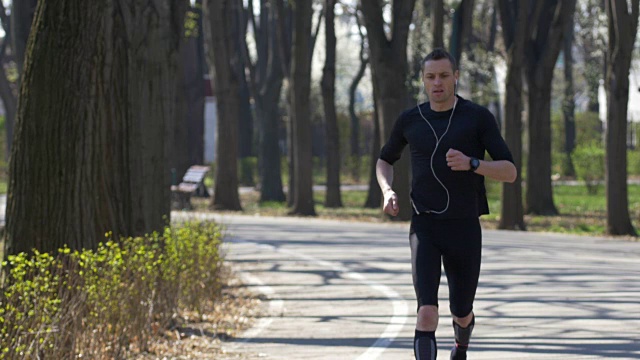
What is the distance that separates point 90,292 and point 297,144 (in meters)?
23.3

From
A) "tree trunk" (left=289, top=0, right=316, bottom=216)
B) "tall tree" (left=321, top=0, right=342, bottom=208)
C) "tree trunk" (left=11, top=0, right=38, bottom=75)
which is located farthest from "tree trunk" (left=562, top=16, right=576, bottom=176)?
"tree trunk" (left=11, top=0, right=38, bottom=75)

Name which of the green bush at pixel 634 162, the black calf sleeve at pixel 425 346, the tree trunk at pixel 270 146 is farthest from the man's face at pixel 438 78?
the green bush at pixel 634 162

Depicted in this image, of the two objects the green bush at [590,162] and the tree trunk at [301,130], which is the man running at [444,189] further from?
the green bush at [590,162]

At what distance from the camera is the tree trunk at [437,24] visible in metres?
28.0

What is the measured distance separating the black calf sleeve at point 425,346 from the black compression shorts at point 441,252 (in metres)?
0.17

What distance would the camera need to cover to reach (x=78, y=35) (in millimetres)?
11375

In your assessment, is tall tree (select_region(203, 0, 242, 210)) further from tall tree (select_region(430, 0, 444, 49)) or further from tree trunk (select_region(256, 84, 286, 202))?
tree trunk (select_region(256, 84, 286, 202))

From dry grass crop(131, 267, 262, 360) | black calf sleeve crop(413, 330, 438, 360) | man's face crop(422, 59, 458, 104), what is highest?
man's face crop(422, 59, 458, 104)

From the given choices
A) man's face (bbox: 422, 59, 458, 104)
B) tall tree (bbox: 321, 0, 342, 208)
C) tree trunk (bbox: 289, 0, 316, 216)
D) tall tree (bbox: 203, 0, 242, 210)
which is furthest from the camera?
tall tree (bbox: 321, 0, 342, 208)

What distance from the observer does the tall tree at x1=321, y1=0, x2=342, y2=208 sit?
36281mm

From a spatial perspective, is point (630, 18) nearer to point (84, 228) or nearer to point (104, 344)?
point (84, 228)

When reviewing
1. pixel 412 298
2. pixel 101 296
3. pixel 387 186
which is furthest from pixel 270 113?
pixel 387 186

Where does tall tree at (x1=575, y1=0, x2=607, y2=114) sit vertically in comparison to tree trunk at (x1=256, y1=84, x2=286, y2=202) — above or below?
above

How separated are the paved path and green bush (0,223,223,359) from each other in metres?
0.74
